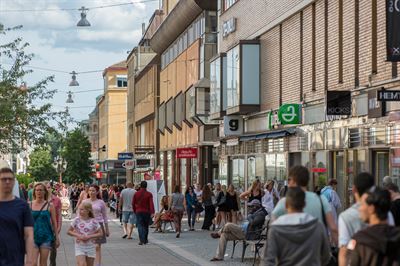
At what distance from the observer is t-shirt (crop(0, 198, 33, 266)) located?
9.91 meters

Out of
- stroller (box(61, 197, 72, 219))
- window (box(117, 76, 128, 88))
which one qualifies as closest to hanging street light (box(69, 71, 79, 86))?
stroller (box(61, 197, 72, 219))

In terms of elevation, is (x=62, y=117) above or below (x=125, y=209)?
above

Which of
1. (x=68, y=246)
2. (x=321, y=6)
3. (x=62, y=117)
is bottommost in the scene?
(x=68, y=246)

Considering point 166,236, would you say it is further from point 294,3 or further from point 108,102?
point 108,102

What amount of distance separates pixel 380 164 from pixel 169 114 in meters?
38.3

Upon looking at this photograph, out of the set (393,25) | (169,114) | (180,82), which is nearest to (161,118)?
(169,114)

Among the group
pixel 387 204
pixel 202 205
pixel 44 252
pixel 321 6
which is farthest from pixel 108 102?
pixel 387 204

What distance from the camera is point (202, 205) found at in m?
37.9

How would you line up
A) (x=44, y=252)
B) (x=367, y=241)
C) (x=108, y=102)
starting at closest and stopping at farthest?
(x=367, y=241) → (x=44, y=252) → (x=108, y=102)

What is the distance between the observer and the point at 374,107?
2325 cm

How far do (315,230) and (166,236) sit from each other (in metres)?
23.4

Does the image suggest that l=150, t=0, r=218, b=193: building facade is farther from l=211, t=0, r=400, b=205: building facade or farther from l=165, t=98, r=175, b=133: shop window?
l=211, t=0, r=400, b=205: building facade

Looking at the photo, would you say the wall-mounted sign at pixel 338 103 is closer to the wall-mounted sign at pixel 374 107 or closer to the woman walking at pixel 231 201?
the wall-mounted sign at pixel 374 107

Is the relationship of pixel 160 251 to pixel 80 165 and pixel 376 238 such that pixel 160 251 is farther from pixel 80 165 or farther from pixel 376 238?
pixel 80 165
